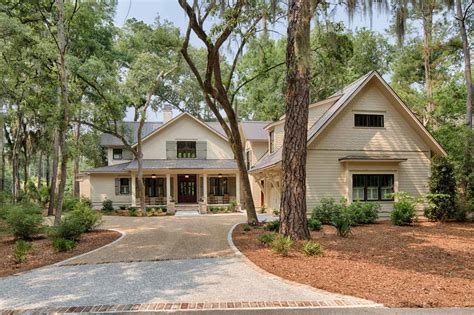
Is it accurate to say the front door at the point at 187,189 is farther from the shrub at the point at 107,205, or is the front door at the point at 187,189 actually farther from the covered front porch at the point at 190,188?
the shrub at the point at 107,205

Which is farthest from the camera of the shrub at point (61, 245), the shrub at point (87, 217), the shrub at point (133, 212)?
the shrub at point (133, 212)

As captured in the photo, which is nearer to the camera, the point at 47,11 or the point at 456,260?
the point at 456,260

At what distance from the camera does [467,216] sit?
46.7 feet

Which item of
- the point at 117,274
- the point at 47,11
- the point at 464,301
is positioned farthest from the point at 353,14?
the point at 47,11

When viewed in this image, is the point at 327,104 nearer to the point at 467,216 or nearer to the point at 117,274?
the point at 467,216

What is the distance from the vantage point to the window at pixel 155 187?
2488 cm

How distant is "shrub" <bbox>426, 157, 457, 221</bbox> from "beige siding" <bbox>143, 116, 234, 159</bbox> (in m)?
14.2

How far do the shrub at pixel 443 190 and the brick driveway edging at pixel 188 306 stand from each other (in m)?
11.4

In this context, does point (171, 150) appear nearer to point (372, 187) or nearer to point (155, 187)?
point (155, 187)

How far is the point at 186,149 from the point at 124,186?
17.4 feet

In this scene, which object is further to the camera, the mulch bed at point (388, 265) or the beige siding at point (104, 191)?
the beige siding at point (104, 191)

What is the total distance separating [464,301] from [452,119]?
811 inches

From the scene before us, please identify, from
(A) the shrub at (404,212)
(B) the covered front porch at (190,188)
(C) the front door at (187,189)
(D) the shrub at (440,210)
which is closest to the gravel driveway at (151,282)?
(A) the shrub at (404,212)

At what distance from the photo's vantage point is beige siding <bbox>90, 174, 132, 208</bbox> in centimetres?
2409
